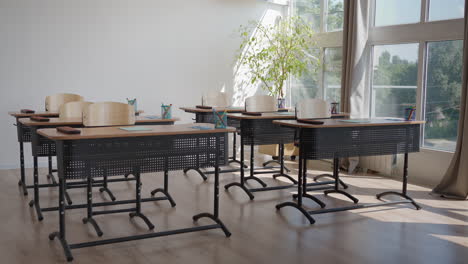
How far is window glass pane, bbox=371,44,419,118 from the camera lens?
5.83 metres

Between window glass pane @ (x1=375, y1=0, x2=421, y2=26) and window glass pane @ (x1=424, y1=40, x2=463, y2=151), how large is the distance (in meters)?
0.45

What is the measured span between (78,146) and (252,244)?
143cm

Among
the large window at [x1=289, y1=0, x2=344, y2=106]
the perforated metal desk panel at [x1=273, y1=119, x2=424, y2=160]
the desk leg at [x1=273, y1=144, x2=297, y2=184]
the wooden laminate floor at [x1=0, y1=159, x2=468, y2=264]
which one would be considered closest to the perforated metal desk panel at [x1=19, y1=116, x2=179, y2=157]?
the wooden laminate floor at [x1=0, y1=159, x2=468, y2=264]

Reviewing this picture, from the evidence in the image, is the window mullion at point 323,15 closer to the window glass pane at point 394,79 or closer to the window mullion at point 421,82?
the window glass pane at point 394,79

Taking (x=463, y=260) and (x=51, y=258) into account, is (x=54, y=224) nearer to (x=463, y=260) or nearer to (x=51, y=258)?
(x=51, y=258)

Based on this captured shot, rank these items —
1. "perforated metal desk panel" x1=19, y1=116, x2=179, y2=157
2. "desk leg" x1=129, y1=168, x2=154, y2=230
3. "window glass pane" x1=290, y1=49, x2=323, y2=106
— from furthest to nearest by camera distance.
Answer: "window glass pane" x1=290, y1=49, x2=323, y2=106
"perforated metal desk panel" x1=19, y1=116, x2=179, y2=157
"desk leg" x1=129, y1=168, x2=154, y2=230

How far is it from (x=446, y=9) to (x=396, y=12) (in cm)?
76

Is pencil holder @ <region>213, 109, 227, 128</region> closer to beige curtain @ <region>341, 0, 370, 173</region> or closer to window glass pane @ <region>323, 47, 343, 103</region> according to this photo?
beige curtain @ <region>341, 0, 370, 173</region>

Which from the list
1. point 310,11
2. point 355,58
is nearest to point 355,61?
point 355,58

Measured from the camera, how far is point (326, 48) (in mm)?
7266

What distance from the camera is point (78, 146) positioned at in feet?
10.4

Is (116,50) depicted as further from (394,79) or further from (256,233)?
(256,233)

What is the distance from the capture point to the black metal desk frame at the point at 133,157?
124 inches

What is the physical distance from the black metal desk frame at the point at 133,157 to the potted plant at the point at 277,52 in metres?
3.61
